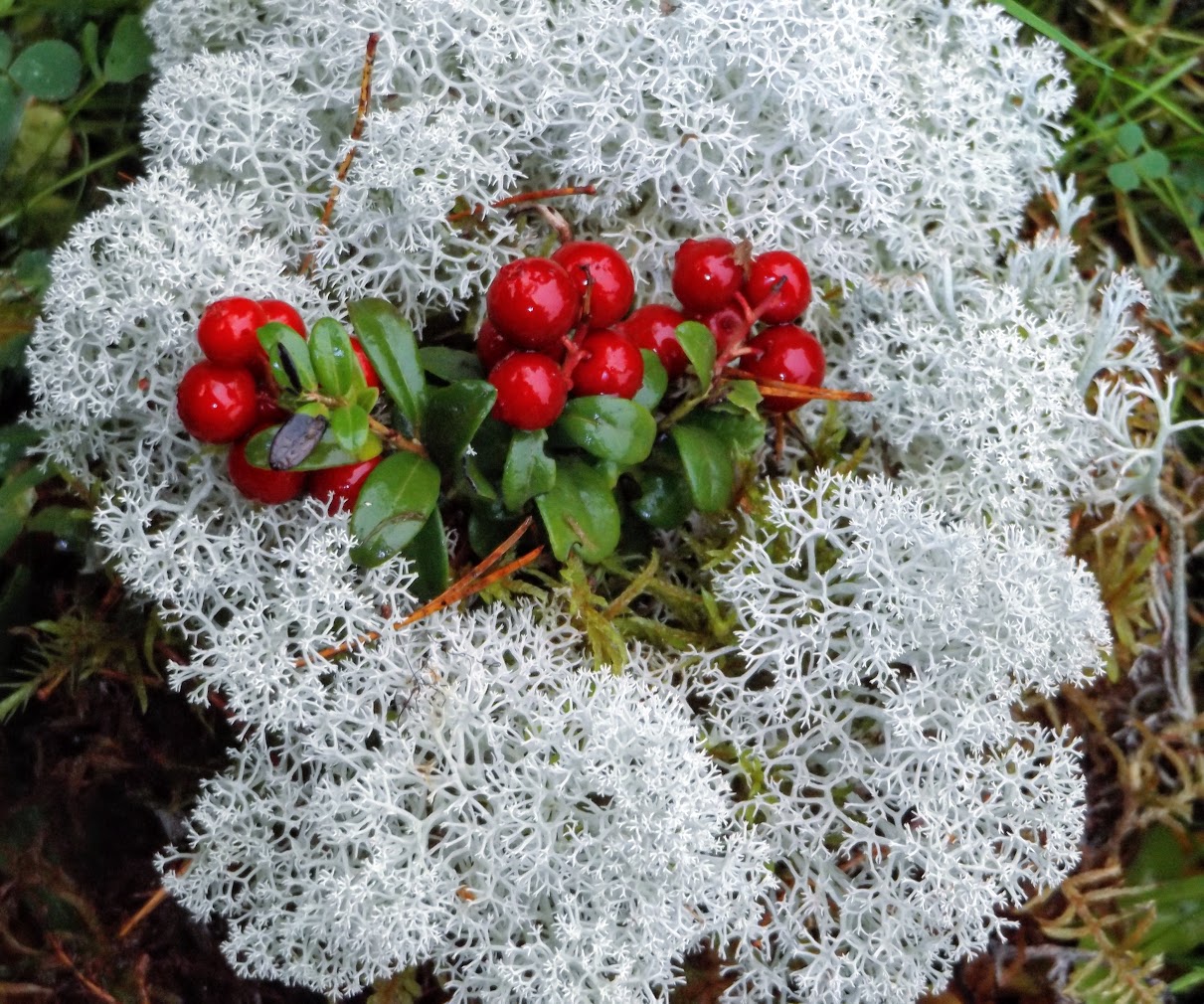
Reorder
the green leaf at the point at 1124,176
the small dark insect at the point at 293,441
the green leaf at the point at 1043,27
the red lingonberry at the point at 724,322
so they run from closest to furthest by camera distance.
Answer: the small dark insect at the point at 293,441 → the red lingonberry at the point at 724,322 → the green leaf at the point at 1043,27 → the green leaf at the point at 1124,176

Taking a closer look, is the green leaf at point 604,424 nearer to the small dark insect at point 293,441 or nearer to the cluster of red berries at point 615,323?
the cluster of red berries at point 615,323

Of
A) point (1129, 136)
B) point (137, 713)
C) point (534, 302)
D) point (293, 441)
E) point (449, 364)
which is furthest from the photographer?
point (1129, 136)

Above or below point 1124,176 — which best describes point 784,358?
below

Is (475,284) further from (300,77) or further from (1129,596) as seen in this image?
(1129,596)

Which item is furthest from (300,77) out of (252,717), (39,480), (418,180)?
(252,717)

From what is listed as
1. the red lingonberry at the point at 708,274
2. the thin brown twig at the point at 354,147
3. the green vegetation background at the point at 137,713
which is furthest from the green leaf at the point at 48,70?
the red lingonberry at the point at 708,274

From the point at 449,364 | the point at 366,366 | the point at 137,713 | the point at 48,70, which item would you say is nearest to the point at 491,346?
the point at 449,364

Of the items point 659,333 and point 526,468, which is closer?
point 526,468

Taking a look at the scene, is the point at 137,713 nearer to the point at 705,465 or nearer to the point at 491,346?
the point at 491,346
